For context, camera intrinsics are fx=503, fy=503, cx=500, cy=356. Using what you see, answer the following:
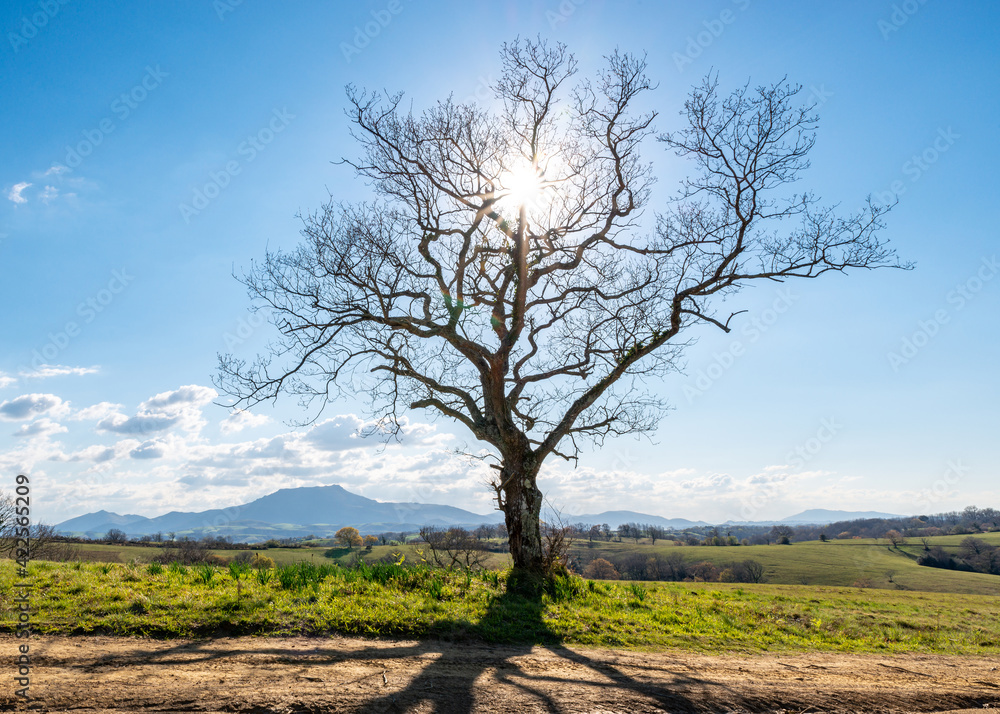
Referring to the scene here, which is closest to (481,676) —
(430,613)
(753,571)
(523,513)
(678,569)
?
(430,613)

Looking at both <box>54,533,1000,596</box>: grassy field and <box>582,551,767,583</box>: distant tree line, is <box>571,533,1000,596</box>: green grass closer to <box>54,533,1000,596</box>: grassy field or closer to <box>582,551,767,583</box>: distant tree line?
<box>54,533,1000,596</box>: grassy field

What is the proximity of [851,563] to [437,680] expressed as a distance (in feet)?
326

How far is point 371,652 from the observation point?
20.7ft

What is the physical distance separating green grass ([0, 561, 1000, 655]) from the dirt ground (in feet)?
1.81

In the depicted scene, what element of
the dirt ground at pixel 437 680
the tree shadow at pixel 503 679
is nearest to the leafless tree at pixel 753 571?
the dirt ground at pixel 437 680

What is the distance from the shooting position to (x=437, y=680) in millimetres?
5328

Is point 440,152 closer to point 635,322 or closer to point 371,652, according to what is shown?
point 635,322

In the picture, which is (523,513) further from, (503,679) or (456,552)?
(503,679)

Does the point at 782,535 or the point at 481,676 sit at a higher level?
the point at 481,676

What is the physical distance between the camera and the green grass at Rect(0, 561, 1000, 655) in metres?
6.98

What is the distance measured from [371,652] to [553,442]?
24.2ft

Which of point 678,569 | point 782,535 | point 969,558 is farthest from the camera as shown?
point 782,535

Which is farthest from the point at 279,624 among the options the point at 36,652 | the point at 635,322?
the point at 635,322

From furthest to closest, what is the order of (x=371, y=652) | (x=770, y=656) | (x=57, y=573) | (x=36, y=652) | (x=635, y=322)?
(x=635, y=322) < (x=57, y=573) < (x=770, y=656) < (x=371, y=652) < (x=36, y=652)
